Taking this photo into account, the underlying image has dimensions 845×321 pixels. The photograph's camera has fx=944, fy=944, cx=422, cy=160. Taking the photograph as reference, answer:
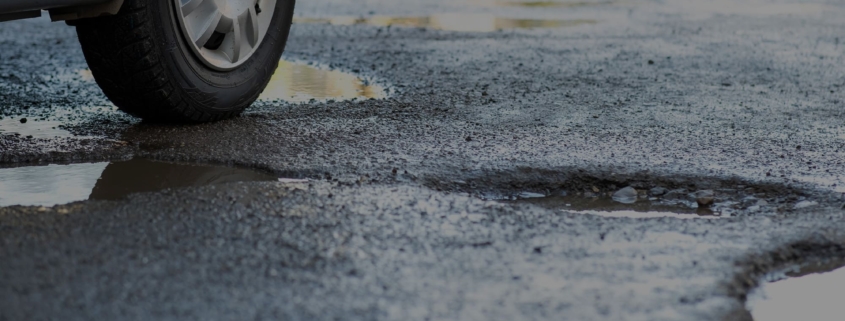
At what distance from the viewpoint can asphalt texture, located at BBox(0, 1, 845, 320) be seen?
184 centimetres

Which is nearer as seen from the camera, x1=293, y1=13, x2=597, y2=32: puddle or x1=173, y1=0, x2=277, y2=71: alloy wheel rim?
x1=173, y1=0, x2=277, y2=71: alloy wheel rim

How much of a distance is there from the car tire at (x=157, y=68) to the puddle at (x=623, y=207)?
136 centimetres

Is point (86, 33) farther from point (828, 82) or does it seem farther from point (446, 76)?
point (828, 82)

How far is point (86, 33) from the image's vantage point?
10.5 feet

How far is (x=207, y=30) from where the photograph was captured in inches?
135

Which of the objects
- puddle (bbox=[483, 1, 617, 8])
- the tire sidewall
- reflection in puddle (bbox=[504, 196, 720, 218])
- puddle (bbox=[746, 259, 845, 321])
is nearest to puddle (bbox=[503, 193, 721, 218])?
reflection in puddle (bbox=[504, 196, 720, 218])

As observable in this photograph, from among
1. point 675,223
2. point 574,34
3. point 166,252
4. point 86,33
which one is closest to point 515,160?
point 675,223

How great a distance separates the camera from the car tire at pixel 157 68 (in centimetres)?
317

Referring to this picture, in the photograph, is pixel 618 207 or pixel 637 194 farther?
pixel 637 194

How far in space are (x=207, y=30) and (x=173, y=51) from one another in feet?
0.70

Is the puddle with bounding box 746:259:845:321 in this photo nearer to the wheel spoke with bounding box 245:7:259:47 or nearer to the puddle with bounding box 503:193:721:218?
the puddle with bounding box 503:193:721:218

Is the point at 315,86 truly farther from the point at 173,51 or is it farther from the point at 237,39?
the point at 173,51

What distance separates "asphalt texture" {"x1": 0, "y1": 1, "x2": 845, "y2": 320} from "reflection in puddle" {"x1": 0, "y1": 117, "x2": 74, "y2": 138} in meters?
0.07

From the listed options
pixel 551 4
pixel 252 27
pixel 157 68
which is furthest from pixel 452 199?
pixel 551 4
